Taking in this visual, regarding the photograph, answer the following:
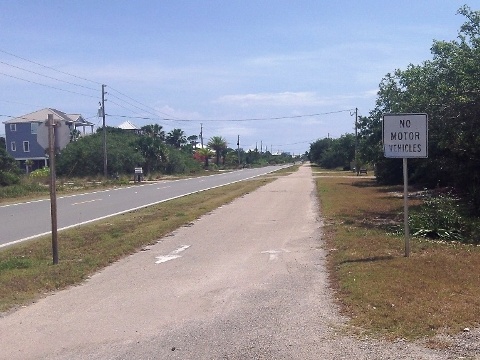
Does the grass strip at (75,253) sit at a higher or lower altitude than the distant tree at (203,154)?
lower

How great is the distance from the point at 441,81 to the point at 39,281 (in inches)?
623

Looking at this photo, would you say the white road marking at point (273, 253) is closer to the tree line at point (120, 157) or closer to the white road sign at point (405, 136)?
the white road sign at point (405, 136)

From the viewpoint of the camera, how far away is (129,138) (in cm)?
8331

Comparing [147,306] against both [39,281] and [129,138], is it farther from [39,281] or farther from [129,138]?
[129,138]

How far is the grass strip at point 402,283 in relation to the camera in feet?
24.8

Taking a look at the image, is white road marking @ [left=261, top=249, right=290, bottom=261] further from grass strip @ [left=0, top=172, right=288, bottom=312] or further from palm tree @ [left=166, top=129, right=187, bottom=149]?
palm tree @ [left=166, top=129, right=187, bottom=149]

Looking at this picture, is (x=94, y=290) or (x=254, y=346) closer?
(x=254, y=346)

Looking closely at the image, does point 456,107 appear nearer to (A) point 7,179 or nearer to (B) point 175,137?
(A) point 7,179

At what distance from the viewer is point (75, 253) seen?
1428 cm

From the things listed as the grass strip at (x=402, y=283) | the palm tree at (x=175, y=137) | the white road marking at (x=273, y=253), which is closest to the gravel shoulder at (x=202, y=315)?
the white road marking at (x=273, y=253)

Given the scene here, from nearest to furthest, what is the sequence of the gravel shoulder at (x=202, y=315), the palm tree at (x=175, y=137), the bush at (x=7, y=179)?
the gravel shoulder at (x=202, y=315) → the bush at (x=7, y=179) → the palm tree at (x=175, y=137)

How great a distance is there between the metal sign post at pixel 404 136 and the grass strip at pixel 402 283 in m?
1.91

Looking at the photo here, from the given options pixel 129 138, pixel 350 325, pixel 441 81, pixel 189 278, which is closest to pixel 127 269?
pixel 189 278

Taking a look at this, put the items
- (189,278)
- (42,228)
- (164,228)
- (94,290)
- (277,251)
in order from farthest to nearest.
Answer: (42,228)
(164,228)
(277,251)
(189,278)
(94,290)
